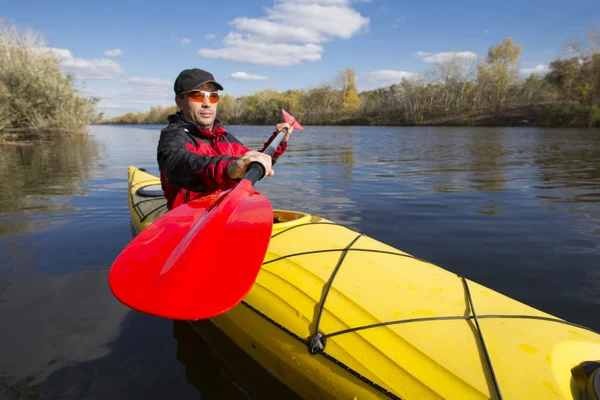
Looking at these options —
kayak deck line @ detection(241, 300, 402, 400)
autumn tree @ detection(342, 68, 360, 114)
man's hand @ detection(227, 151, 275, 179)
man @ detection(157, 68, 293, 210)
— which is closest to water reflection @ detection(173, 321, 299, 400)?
kayak deck line @ detection(241, 300, 402, 400)

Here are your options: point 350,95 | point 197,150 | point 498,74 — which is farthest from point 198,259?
point 350,95

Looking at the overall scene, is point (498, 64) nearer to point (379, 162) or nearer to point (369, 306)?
point (379, 162)

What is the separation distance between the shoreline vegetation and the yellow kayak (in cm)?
2221

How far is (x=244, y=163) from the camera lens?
7.94ft

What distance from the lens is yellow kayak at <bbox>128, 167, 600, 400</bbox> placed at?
5.13ft

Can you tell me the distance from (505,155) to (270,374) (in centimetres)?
1423

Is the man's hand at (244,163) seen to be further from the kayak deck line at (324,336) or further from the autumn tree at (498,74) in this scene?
the autumn tree at (498,74)

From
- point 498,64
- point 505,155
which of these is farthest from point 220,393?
point 498,64

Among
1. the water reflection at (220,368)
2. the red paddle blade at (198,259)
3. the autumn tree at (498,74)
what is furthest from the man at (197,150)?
the autumn tree at (498,74)

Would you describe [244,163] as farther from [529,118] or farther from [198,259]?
[529,118]

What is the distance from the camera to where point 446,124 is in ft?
154

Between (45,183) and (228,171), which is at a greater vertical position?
(228,171)

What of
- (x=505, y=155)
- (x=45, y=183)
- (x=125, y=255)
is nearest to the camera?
(x=125, y=255)

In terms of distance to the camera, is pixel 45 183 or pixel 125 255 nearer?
pixel 125 255
